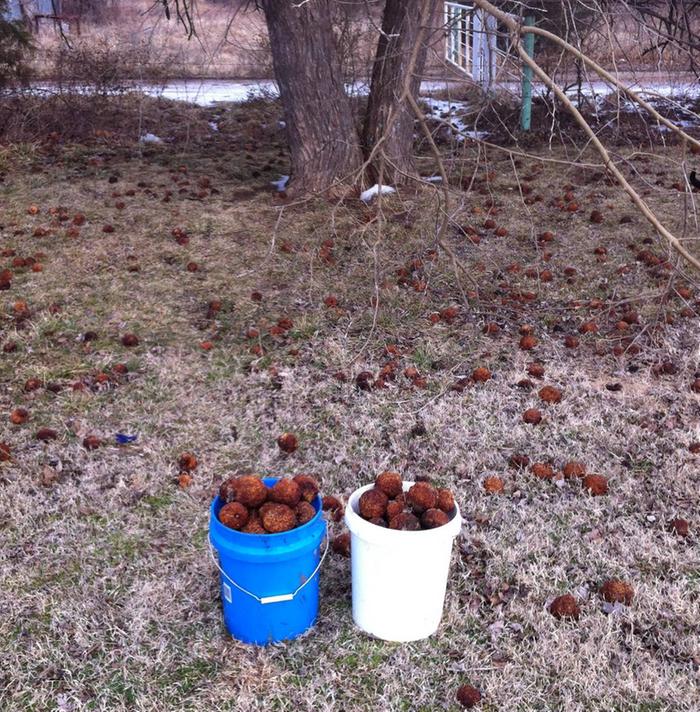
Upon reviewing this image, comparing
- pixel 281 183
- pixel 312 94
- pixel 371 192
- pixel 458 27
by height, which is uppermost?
pixel 458 27

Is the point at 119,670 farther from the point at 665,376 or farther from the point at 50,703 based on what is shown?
the point at 665,376

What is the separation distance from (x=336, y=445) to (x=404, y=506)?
1.25 metres

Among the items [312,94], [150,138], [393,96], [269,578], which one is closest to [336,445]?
[269,578]

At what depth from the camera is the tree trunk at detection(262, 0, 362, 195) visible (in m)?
6.80

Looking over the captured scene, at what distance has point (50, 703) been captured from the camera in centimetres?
238

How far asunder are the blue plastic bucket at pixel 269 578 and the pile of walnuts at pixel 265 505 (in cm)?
3

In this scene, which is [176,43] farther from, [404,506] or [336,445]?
[404,506]

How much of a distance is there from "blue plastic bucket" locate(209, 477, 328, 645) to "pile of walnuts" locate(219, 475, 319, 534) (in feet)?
0.11

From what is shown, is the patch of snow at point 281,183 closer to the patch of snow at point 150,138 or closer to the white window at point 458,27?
the white window at point 458,27

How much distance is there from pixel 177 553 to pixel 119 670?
0.59 m

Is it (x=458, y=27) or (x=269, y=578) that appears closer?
(x=269, y=578)

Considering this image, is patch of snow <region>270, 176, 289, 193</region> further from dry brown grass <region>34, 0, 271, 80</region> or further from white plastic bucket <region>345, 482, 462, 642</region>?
white plastic bucket <region>345, 482, 462, 642</region>

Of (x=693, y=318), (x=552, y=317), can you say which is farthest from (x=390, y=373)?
(x=693, y=318)

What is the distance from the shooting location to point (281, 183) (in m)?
8.10
